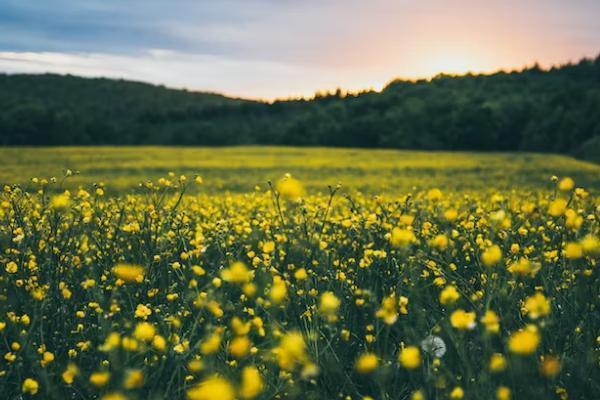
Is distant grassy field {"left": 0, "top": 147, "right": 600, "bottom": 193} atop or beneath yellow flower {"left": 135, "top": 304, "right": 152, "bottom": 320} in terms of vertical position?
beneath

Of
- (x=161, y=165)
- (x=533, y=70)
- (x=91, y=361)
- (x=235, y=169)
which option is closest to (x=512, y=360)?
(x=91, y=361)

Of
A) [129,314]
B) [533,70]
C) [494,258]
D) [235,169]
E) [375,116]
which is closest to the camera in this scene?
[494,258]

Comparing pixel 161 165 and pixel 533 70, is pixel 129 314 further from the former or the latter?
pixel 533 70

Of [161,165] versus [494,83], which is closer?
[161,165]

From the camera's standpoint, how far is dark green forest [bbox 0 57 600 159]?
152 feet

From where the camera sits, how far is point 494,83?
5897 centimetres

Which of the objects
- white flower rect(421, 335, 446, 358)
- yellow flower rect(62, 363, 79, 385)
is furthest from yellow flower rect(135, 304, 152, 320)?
white flower rect(421, 335, 446, 358)

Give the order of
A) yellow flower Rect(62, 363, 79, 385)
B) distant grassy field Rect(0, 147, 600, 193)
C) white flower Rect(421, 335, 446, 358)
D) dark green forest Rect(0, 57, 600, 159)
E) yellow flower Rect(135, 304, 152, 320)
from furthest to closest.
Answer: dark green forest Rect(0, 57, 600, 159) → distant grassy field Rect(0, 147, 600, 193) → yellow flower Rect(135, 304, 152, 320) → white flower Rect(421, 335, 446, 358) → yellow flower Rect(62, 363, 79, 385)

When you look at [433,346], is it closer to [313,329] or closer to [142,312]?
[313,329]

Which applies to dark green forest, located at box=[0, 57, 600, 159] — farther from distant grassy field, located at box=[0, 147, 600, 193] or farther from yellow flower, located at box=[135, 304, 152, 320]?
yellow flower, located at box=[135, 304, 152, 320]

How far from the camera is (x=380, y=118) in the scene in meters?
57.4

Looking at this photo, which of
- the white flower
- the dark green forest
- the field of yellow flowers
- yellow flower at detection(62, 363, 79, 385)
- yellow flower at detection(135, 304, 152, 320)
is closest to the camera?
yellow flower at detection(62, 363, 79, 385)

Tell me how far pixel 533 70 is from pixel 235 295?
219 feet

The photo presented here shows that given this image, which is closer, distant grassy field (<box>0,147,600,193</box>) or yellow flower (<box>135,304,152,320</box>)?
yellow flower (<box>135,304,152,320</box>)
